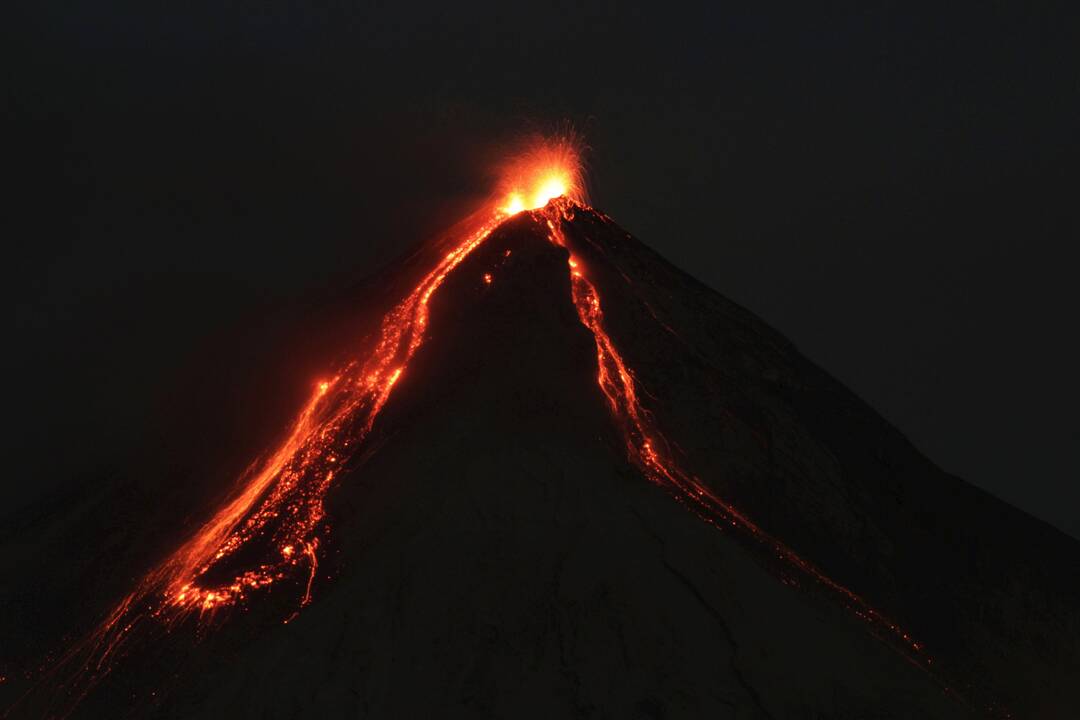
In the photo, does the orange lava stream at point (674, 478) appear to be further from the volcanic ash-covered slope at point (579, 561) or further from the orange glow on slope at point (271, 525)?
the orange glow on slope at point (271, 525)

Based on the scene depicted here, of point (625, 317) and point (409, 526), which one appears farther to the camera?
point (625, 317)

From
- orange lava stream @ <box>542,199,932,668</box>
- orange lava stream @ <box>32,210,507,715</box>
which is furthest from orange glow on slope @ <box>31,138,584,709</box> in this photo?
orange lava stream @ <box>542,199,932,668</box>

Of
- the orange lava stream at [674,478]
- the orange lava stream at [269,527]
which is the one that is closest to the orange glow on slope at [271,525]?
the orange lava stream at [269,527]

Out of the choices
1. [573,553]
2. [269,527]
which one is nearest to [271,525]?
[269,527]

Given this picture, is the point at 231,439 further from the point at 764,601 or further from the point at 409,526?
the point at 764,601

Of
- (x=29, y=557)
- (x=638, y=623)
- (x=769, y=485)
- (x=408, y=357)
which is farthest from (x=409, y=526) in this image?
(x=29, y=557)

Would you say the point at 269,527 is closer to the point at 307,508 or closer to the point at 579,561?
the point at 307,508

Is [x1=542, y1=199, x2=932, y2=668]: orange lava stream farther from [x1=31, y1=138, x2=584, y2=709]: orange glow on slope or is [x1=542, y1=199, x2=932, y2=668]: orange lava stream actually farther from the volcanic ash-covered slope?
[x1=31, y1=138, x2=584, y2=709]: orange glow on slope
